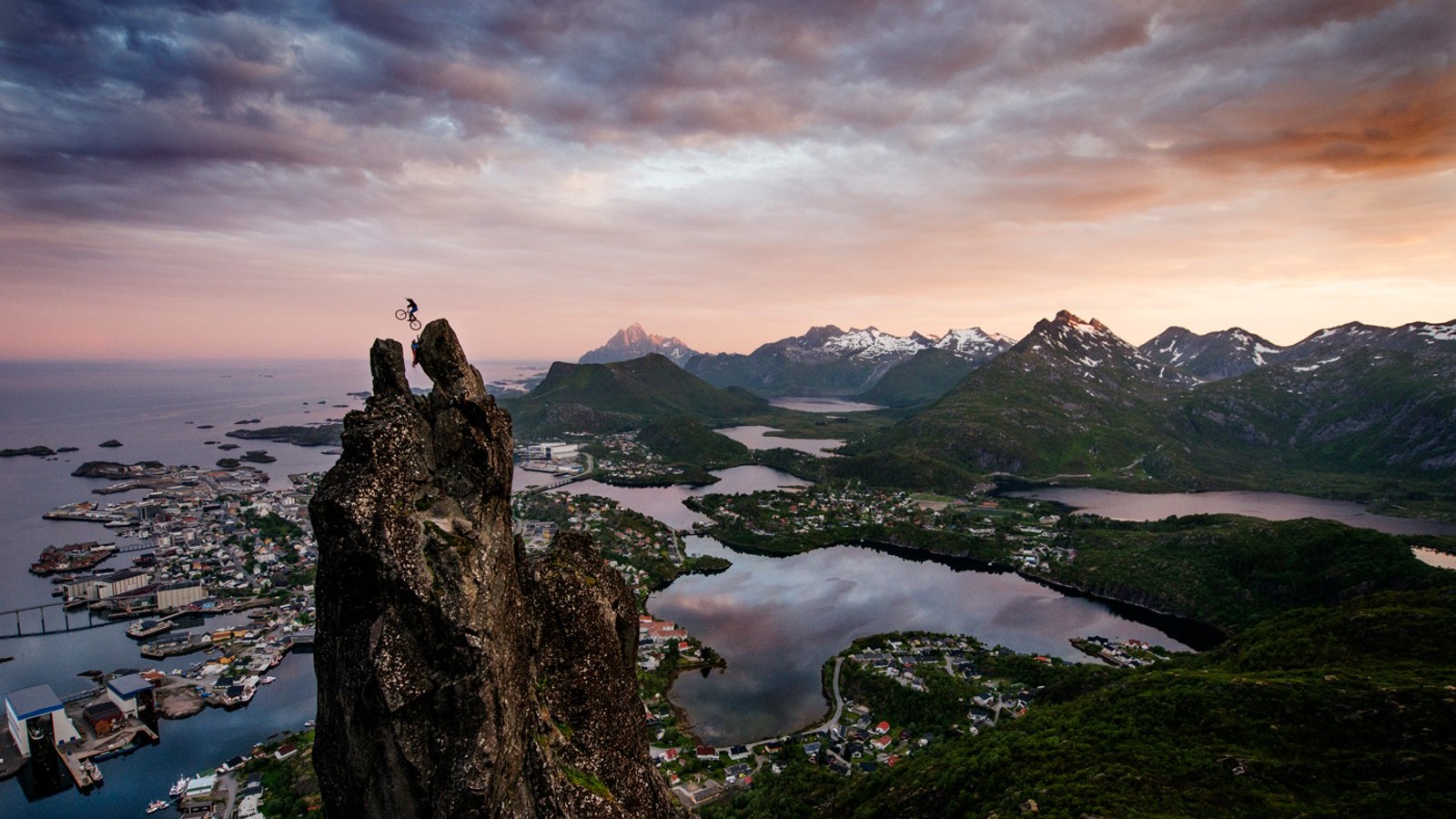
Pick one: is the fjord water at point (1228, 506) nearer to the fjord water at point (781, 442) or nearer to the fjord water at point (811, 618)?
the fjord water at point (811, 618)

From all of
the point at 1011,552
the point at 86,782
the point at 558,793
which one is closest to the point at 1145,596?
the point at 1011,552

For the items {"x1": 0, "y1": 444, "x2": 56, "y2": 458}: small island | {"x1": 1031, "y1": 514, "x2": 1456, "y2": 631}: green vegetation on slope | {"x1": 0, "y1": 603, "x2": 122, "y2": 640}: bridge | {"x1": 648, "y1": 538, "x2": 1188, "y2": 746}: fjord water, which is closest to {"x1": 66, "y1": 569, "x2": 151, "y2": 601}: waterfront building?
{"x1": 0, "y1": 603, "x2": 122, "y2": 640}: bridge

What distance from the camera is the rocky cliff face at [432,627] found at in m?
7.76

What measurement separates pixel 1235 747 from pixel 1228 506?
98611 mm

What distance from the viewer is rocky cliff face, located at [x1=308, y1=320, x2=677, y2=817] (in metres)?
7.76

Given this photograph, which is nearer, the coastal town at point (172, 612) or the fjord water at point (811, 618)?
the coastal town at point (172, 612)

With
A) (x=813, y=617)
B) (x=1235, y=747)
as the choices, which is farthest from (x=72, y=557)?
(x=1235, y=747)

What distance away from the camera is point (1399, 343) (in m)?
158

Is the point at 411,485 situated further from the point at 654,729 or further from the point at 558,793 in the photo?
the point at 654,729

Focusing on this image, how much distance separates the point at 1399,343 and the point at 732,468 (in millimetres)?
173407

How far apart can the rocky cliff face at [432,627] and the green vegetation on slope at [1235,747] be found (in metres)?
19.2

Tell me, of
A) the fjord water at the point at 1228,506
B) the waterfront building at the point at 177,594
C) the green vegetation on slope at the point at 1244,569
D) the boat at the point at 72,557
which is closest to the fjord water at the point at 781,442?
the fjord water at the point at 1228,506

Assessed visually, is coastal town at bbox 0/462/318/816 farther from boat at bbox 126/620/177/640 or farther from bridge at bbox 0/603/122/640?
bridge at bbox 0/603/122/640

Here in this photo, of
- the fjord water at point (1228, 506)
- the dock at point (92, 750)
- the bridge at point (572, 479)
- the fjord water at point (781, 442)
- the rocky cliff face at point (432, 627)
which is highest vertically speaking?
the rocky cliff face at point (432, 627)
